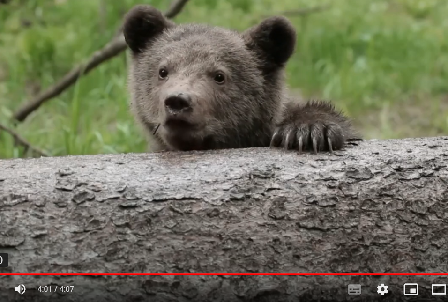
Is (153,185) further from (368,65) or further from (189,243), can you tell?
(368,65)

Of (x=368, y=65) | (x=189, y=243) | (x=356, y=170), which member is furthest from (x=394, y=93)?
(x=189, y=243)

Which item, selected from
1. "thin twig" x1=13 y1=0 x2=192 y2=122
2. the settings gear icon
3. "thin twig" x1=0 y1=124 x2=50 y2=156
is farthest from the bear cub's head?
"thin twig" x1=13 y1=0 x2=192 y2=122

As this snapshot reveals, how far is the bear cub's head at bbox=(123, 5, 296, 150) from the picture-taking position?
3878 millimetres

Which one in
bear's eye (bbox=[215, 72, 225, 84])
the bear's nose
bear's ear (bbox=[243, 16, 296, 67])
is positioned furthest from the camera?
bear's ear (bbox=[243, 16, 296, 67])

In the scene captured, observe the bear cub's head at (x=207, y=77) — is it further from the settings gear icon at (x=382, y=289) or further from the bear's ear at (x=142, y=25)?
the settings gear icon at (x=382, y=289)

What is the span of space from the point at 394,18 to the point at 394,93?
93.4 inches

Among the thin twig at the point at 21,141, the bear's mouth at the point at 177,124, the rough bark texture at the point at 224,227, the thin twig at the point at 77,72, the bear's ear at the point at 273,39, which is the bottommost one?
the rough bark texture at the point at 224,227

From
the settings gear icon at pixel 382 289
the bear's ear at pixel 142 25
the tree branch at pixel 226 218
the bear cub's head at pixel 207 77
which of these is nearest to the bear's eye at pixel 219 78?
the bear cub's head at pixel 207 77

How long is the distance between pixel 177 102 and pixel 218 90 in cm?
62

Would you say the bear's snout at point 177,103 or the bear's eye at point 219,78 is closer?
the bear's snout at point 177,103

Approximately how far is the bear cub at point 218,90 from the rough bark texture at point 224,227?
58 cm

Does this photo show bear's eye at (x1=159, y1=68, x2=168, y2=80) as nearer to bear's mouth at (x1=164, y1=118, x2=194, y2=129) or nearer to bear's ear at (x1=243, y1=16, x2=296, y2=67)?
bear's mouth at (x1=164, y1=118, x2=194, y2=129)

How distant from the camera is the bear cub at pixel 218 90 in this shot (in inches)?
146

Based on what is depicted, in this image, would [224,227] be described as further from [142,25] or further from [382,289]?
[142,25]
